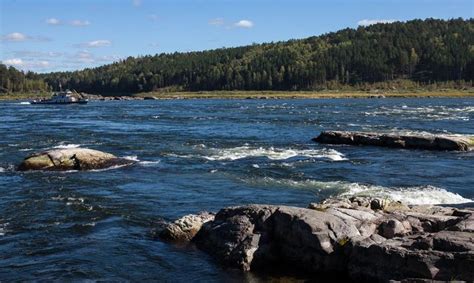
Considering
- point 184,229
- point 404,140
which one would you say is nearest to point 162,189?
point 184,229

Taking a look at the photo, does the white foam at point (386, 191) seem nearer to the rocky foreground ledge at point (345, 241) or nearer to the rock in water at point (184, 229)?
the rocky foreground ledge at point (345, 241)

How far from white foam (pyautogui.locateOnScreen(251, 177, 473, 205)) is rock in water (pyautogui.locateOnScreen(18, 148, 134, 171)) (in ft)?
39.0

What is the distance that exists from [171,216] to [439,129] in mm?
51615

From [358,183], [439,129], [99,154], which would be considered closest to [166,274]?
[358,183]

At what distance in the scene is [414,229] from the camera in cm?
1864

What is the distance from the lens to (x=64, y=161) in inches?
1511

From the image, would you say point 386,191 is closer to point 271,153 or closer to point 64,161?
point 271,153

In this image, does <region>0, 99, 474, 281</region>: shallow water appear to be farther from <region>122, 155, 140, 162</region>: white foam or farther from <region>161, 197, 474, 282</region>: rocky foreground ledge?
<region>161, 197, 474, 282</region>: rocky foreground ledge

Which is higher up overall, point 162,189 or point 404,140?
point 162,189

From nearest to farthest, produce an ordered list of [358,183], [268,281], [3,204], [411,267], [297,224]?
[411,267]
[268,281]
[297,224]
[3,204]
[358,183]

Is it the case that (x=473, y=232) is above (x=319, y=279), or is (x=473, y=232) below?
above

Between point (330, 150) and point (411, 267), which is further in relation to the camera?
point (330, 150)

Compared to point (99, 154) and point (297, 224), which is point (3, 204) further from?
point (297, 224)

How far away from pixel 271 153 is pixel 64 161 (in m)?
17.6
